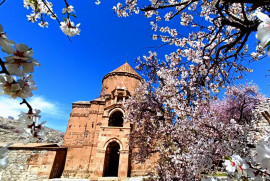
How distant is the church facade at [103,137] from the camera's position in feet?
47.4

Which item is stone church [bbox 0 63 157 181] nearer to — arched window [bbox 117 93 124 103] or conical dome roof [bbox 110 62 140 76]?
arched window [bbox 117 93 124 103]

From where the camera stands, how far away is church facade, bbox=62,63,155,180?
14.4 metres

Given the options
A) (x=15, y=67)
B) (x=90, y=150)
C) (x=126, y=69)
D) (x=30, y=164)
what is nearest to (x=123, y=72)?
(x=126, y=69)

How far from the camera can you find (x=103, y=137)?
1505cm

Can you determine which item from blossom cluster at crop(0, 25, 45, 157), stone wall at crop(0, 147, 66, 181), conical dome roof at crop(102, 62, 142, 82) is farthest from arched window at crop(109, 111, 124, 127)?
blossom cluster at crop(0, 25, 45, 157)

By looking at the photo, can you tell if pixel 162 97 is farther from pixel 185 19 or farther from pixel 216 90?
pixel 185 19

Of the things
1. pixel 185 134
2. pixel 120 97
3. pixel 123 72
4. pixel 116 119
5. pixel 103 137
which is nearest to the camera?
pixel 185 134

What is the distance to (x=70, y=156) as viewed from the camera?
15.9 metres

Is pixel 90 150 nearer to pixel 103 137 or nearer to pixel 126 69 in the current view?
pixel 103 137

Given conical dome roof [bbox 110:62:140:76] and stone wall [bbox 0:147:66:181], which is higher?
conical dome roof [bbox 110:62:140:76]

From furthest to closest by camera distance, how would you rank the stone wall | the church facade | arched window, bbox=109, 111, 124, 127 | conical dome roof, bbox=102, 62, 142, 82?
conical dome roof, bbox=102, 62, 142, 82
arched window, bbox=109, 111, 124, 127
the church facade
the stone wall

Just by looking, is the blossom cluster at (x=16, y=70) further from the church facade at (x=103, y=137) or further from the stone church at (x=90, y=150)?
the church facade at (x=103, y=137)

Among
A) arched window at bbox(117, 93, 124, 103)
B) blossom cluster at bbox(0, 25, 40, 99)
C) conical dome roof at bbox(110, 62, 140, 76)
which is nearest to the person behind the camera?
blossom cluster at bbox(0, 25, 40, 99)

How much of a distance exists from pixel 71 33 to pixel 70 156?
57.4 feet
